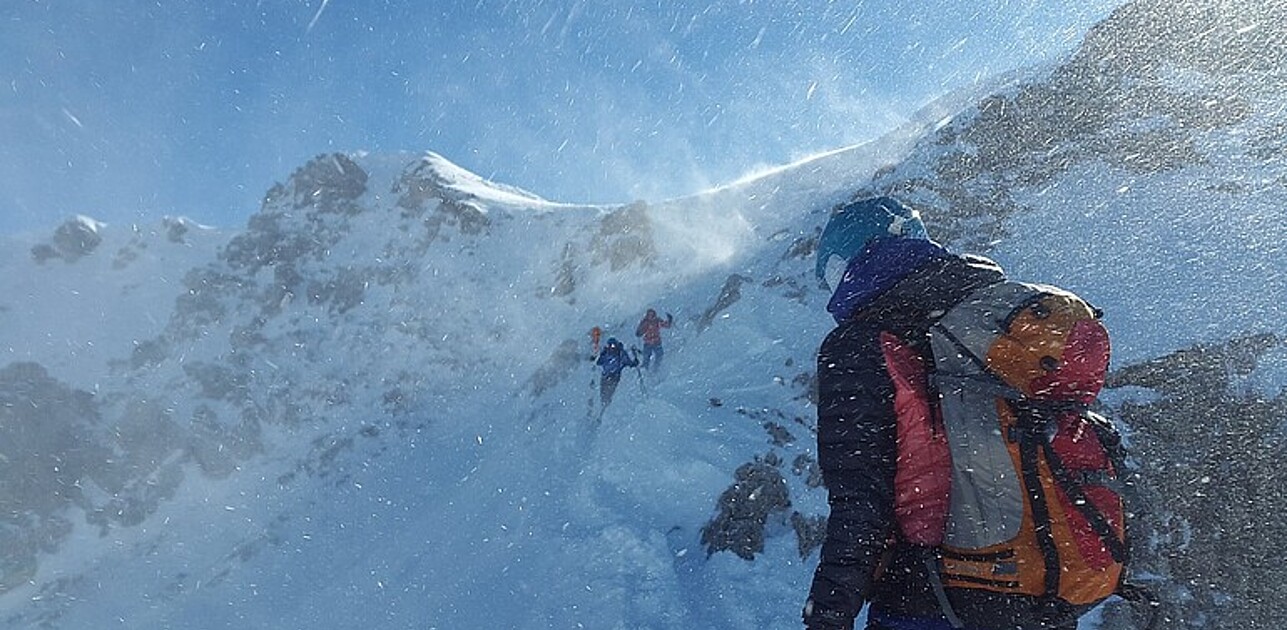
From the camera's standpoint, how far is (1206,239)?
12.6 m

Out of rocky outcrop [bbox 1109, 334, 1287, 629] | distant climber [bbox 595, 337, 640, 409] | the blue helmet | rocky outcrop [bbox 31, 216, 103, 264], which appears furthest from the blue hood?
rocky outcrop [bbox 31, 216, 103, 264]

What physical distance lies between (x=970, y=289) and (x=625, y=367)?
1690 centimetres

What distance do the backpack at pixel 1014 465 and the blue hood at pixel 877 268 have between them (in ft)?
0.66

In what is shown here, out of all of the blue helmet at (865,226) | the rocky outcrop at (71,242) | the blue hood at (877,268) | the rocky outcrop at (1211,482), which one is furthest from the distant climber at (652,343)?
the rocky outcrop at (71,242)

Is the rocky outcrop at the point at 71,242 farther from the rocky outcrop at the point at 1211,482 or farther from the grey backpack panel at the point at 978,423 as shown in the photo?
the grey backpack panel at the point at 978,423

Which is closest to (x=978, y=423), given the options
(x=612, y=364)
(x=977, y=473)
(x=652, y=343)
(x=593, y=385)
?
(x=977, y=473)

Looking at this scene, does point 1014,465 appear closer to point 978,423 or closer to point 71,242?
point 978,423

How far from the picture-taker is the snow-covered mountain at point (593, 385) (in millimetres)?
10250

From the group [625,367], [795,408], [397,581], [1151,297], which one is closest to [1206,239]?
[1151,297]

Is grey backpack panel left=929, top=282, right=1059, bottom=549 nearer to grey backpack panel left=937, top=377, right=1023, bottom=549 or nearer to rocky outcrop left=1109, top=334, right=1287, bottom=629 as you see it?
grey backpack panel left=937, top=377, right=1023, bottom=549

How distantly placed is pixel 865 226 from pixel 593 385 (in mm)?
20341

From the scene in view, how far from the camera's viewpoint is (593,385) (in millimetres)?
22344

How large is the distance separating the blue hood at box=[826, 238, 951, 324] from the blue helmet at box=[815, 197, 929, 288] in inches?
2.3

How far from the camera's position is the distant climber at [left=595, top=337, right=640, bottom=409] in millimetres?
17406
